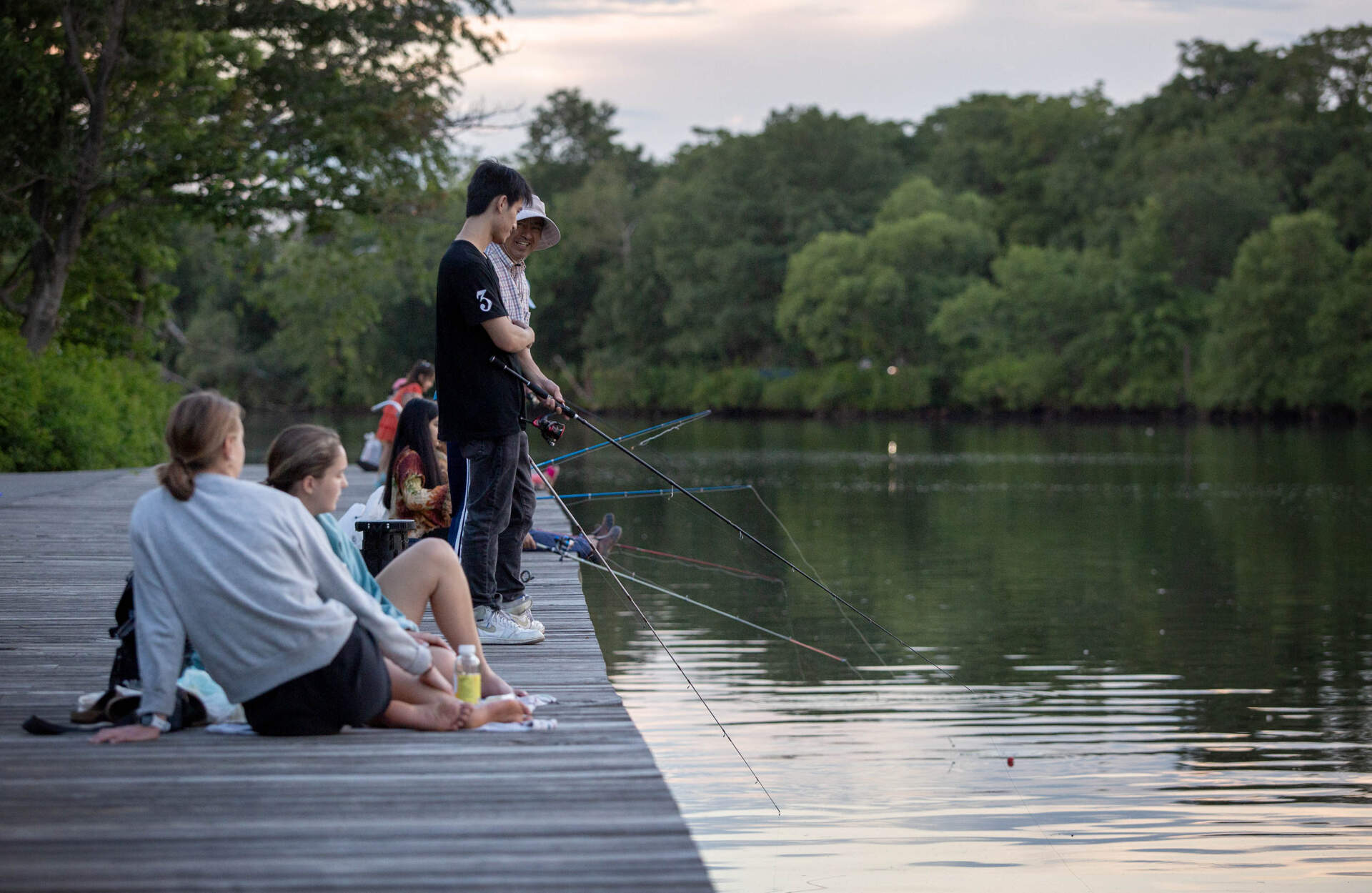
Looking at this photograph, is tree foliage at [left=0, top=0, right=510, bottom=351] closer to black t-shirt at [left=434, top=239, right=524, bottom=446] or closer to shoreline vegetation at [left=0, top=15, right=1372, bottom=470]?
shoreline vegetation at [left=0, top=15, right=1372, bottom=470]

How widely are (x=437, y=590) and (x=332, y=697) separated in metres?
0.68

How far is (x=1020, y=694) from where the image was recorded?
32.1ft

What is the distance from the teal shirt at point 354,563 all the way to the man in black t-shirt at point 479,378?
4.00ft

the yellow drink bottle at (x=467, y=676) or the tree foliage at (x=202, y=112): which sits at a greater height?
the tree foliage at (x=202, y=112)

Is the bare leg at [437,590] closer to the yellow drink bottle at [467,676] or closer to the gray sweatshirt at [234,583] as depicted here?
the yellow drink bottle at [467,676]

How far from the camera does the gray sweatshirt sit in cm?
394

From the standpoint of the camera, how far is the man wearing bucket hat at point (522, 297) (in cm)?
598

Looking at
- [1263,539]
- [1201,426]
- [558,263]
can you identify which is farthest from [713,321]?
[1263,539]

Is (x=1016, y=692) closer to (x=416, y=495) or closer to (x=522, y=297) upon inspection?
(x=416, y=495)

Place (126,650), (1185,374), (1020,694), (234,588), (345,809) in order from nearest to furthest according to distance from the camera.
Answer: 1. (345,809)
2. (234,588)
3. (126,650)
4. (1020,694)
5. (1185,374)

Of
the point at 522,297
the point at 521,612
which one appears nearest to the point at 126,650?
the point at 521,612

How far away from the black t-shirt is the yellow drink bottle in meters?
1.32

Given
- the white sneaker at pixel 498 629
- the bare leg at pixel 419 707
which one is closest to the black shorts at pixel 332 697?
the bare leg at pixel 419 707

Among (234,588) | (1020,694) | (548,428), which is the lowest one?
(1020,694)
